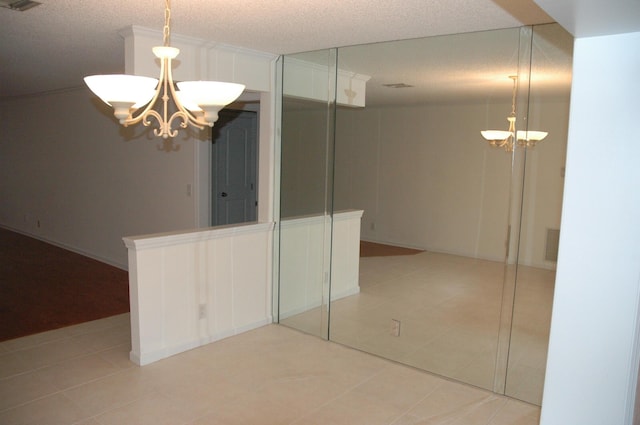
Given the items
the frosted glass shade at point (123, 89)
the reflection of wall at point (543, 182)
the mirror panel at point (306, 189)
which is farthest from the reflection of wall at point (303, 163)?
the frosted glass shade at point (123, 89)

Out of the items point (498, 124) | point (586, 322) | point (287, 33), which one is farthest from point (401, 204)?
point (586, 322)

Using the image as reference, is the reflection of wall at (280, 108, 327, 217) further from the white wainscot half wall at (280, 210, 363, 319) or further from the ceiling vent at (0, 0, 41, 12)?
the ceiling vent at (0, 0, 41, 12)

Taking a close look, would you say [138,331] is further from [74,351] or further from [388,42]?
[388,42]

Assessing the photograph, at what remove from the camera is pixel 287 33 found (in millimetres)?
3312

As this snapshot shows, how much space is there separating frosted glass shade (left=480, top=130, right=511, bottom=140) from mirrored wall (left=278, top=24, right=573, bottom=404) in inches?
1.2

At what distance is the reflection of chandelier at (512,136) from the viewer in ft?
9.70

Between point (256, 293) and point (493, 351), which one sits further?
point (256, 293)

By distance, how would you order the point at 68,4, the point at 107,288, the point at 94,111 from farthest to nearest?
the point at 94,111 → the point at 107,288 → the point at 68,4

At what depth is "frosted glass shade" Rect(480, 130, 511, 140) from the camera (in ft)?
10.1

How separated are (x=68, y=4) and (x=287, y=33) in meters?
1.30

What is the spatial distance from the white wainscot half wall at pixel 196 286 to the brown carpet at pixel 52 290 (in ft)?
3.71

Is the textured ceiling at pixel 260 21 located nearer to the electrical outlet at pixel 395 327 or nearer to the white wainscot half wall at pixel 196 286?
the white wainscot half wall at pixel 196 286

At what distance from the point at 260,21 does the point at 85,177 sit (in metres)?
4.62

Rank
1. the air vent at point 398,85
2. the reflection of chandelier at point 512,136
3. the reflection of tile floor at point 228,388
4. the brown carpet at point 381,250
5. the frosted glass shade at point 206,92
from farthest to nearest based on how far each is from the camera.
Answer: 1. the brown carpet at point 381,250
2. the air vent at point 398,85
3. the reflection of chandelier at point 512,136
4. the reflection of tile floor at point 228,388
5. the frosted glass shade at point 206,92
